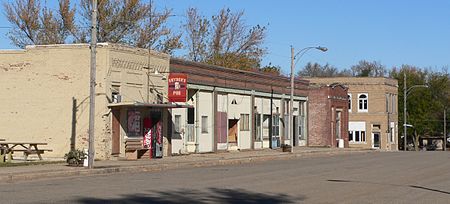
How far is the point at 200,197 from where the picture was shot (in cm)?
1686

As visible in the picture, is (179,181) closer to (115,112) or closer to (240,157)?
(115,112)

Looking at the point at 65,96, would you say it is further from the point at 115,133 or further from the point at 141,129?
the point at 141,129

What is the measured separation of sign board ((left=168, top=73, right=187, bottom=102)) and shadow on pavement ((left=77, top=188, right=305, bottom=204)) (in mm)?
18150

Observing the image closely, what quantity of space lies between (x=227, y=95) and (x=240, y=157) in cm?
713

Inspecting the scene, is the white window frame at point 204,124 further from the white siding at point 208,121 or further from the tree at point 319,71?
the tree at point 319,71

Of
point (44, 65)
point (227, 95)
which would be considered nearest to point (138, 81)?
point (44, 65)

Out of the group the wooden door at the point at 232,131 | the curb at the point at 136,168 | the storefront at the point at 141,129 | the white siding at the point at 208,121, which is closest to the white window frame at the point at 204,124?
the white siding at the point at 208,121

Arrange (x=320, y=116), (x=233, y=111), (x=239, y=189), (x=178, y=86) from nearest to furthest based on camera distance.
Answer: (x=239, y=189), (x=178, y=86), (x=233, y=111), (x=320, y=116)

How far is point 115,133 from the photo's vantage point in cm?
3312

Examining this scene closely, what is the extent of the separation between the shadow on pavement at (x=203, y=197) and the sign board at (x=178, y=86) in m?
18.2

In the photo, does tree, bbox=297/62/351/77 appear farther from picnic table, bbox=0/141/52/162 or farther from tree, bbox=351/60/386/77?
picnic table, bbox=0/141/52/162

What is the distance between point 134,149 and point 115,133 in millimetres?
1777

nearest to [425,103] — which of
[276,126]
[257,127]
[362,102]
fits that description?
[362,102]

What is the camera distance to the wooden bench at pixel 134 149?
34094 millimetres
